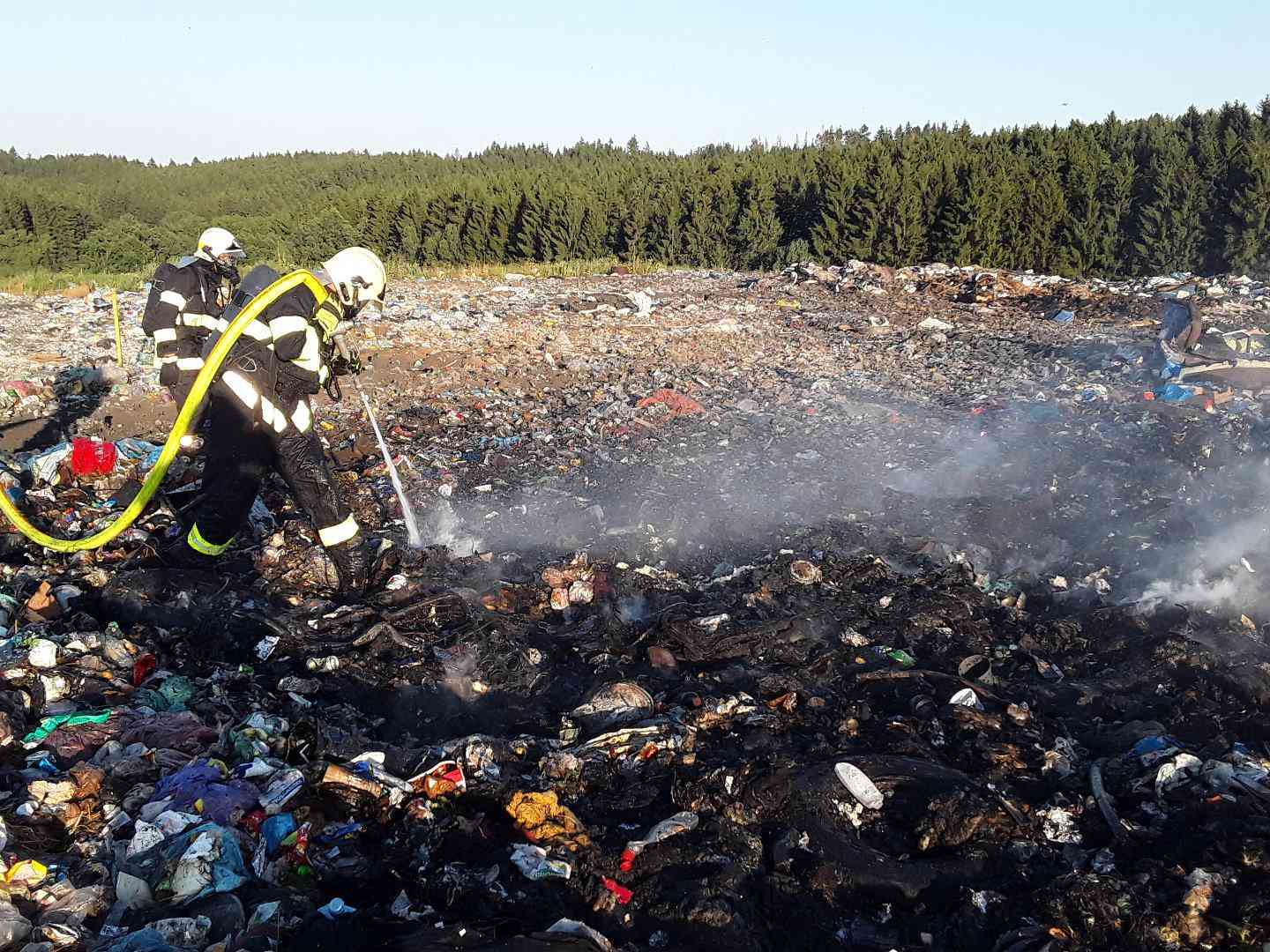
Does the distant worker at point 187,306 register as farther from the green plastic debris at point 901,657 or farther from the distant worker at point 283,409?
the green plastic debris at point 901,657

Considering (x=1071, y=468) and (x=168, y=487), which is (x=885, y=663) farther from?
(x=168, y=487)

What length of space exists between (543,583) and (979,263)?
13074 mm

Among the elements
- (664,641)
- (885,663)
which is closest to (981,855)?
(885,663)

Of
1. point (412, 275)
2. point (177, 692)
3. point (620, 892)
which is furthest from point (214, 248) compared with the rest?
point (412, 275)

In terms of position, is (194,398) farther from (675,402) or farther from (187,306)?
(675,402)

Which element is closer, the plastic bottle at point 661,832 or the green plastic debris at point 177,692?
the plastic bottle at point 661,832

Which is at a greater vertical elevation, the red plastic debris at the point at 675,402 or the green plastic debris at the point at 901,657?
the red plastic debris at the point at 675,402

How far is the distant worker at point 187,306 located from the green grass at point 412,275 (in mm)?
8447

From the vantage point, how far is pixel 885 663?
407 cm

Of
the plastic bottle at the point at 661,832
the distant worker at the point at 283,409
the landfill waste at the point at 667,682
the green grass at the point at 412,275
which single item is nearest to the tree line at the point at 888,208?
the green grass at the point at 412,275

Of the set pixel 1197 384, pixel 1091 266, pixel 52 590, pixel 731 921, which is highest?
pixel 1091 266

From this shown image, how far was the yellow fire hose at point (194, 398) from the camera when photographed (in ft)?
14.0

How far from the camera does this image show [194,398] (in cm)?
435

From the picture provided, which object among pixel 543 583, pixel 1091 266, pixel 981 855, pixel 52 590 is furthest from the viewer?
pixel 1091 266
